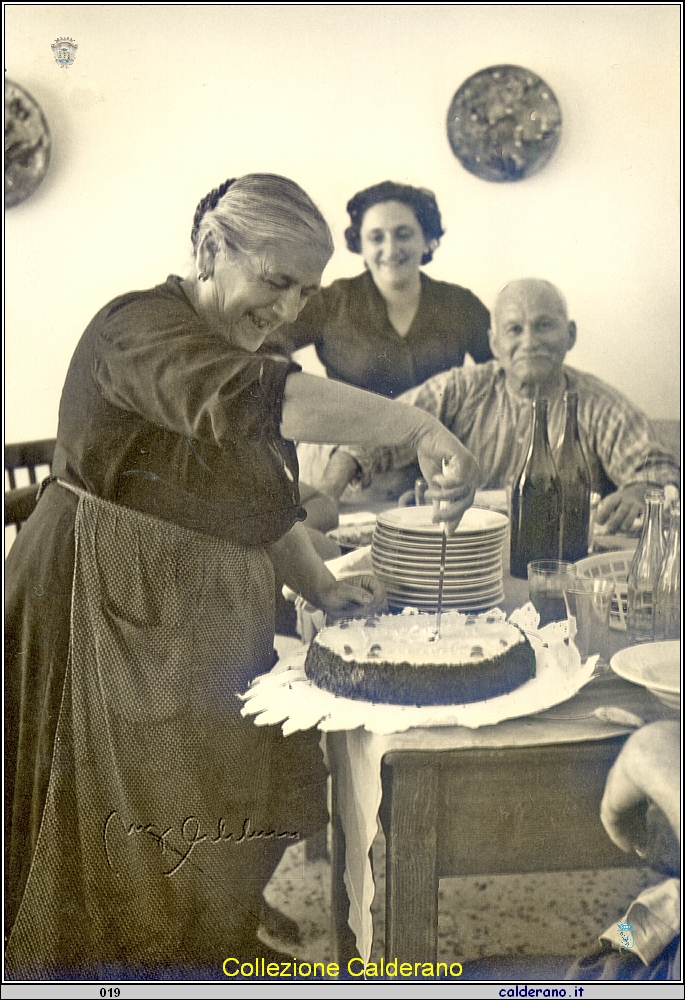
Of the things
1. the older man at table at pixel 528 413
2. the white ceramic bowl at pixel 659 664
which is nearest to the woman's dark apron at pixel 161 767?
the older man at table at pixel 528 413

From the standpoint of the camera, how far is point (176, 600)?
1.50m

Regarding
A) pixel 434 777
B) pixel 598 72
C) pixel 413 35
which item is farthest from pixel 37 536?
pixel 598 72

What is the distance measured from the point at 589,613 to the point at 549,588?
0.09 m

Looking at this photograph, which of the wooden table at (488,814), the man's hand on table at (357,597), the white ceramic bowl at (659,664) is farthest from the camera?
the man's hand on table at (357,597)

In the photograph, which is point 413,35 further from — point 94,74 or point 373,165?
point 94,74

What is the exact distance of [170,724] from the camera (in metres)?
1.52

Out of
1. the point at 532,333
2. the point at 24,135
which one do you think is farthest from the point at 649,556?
the point at 24,135

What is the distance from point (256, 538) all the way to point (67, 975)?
885mm

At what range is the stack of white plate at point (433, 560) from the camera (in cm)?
152

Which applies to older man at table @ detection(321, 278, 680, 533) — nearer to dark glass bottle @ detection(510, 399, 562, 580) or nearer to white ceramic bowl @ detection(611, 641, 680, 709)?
dark glass bottle @ detection(510, 399, 562, 580)

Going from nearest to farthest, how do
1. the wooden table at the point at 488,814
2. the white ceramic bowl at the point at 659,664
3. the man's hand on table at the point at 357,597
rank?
1. the wooden table at the point at 488,814
2. the white ceramic bowl at the point at 659,664
3. the man's hand on table at the point at 357,597

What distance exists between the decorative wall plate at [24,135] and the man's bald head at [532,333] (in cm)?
Result: 85

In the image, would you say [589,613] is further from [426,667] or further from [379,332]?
[379,332]

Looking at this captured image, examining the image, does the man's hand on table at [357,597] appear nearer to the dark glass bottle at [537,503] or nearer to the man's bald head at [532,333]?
the dark glass bottle at [537,503]
